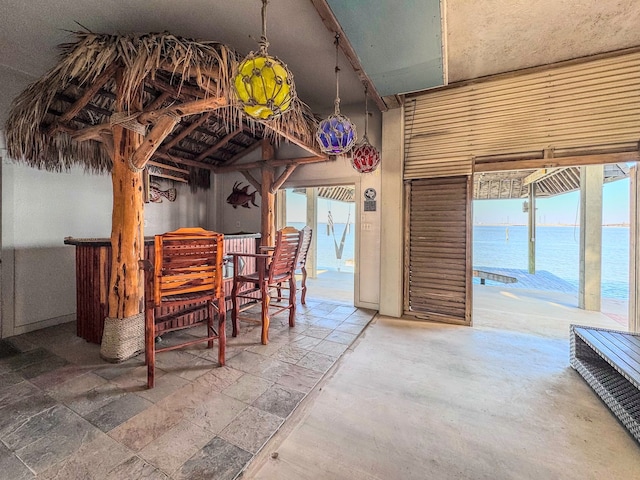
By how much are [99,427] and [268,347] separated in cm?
137

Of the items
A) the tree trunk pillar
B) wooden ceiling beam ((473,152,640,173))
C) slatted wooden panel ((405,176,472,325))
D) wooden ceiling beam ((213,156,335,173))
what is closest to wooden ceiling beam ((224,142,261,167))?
wooden ceiling beam ((213,156,335,173))

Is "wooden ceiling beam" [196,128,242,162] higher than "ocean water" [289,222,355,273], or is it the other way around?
"wooden ceiling beam" [196,128,242,162]

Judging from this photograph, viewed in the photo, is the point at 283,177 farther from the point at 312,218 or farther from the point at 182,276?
the point at 312,218

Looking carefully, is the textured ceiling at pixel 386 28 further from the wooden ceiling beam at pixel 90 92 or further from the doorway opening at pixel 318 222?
the doorway opening at pixel 318 222

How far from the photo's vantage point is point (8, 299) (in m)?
3.01

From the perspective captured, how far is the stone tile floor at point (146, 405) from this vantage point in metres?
1.35

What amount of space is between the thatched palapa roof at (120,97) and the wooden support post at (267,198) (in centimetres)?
27

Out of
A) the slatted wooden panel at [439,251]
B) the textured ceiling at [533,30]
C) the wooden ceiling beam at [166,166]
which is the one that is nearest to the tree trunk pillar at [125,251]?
the wooden ceiling beam at [166,166]

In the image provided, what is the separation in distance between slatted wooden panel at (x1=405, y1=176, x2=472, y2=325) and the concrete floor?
760 mm

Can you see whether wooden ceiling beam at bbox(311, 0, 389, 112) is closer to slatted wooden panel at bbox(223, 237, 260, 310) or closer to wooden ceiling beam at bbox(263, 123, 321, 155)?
wooden ceiling beam at bbox(263, 123, 321, 155)

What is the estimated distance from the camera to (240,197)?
17.6ft

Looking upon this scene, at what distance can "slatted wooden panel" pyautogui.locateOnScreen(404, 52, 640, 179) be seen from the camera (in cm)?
268

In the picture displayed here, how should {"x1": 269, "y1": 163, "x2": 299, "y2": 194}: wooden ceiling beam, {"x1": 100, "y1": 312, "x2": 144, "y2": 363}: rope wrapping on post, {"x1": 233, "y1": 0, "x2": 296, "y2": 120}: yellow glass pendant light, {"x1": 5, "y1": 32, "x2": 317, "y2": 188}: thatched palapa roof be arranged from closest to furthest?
{"x1": 233, "y1": 0, "x2": 296, "y2": 120}: yellow glass pendant light → {"x1": 5, "y1": 32, "x2": 317, "y2": 188}: thatched palapa roof → {"x1": 100, "y1": 312, "x2": 144, "y2": 363}: rope wrapping on post → {"x1": 269, "y1": 163, "x2": 299, "y2": 194}: wooden ceiling beam

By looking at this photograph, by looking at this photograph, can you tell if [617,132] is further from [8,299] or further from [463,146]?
[8,299]
